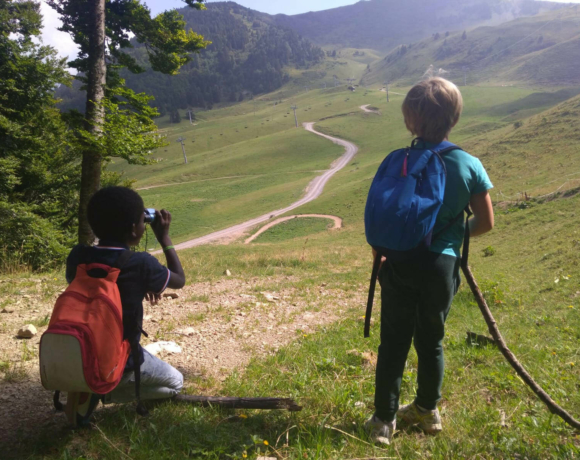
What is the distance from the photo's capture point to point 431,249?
7.68ft

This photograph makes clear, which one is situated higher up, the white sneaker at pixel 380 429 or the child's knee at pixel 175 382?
the child's knee at pixel 175 382

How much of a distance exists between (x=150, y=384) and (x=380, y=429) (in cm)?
175

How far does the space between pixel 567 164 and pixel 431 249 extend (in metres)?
30.3

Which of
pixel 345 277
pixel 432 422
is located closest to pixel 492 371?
pixel 432 422

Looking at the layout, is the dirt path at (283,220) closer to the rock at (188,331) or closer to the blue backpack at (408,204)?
the rock at (188,331)

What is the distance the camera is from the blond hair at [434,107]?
2.32 m

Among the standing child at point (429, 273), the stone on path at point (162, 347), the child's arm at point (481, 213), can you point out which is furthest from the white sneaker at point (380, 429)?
the stone on path at point (162, 347)

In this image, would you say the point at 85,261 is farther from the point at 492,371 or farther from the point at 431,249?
the point at 492,371

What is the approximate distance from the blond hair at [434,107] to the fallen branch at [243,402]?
6.92ft

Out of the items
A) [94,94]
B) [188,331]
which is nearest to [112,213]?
[188,331]

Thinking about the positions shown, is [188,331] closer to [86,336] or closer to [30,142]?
[86,336]

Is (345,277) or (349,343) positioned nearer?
(349,343)

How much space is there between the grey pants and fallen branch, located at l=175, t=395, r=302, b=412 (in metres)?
0.15

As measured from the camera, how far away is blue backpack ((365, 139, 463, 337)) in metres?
2.16
